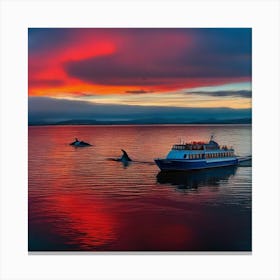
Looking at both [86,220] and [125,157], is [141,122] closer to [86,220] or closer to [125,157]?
[125,157]

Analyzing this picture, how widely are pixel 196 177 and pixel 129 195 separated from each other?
31.9 inches

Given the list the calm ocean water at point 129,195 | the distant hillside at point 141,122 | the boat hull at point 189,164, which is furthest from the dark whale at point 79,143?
the boat hull at point 189,164

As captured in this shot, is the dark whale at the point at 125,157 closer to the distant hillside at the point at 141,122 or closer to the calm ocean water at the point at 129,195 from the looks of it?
the calm ocean water at the point at 129,195

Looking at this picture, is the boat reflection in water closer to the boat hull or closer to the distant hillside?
the boat hull

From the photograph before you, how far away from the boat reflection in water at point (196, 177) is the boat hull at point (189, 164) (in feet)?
0.15

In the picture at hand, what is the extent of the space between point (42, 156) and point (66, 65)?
1011 mm

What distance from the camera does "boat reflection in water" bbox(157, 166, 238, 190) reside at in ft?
21.2

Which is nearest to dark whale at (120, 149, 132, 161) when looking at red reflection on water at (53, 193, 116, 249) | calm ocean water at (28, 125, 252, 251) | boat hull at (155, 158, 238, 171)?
calm ocean water at (28, 125, 252, 251)

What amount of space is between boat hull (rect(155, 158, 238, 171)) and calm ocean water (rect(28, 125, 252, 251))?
0.07m
